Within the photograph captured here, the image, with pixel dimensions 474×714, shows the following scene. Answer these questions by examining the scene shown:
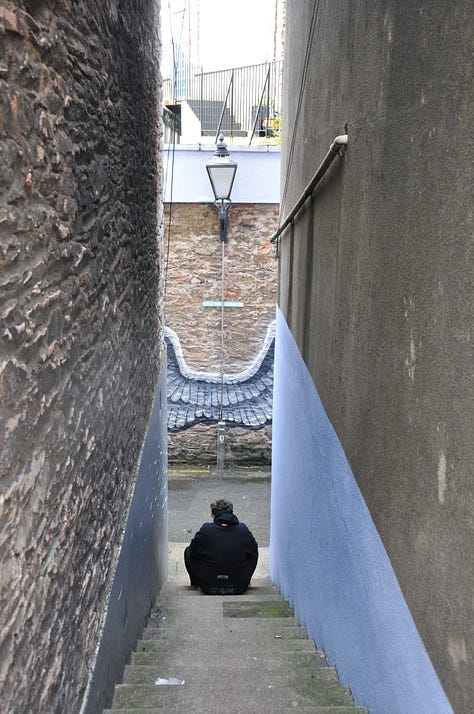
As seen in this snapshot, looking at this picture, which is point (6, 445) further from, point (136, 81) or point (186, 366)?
point (186, 366)

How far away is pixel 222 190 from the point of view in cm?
945

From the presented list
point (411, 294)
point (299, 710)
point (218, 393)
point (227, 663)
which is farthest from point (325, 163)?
point (218, 393)

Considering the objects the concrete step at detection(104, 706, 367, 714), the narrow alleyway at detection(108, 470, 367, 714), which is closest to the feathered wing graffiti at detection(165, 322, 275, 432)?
the narrow alleyway at detection(108, 470, 367, 714)

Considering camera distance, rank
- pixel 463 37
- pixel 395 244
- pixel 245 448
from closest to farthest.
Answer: pixel 463 37 < pixel 395 244 < pixel 245 448

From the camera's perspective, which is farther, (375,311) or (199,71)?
(199,71)

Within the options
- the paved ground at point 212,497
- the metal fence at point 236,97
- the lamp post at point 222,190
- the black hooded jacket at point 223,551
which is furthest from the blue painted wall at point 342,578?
the metal fence at point 236,97

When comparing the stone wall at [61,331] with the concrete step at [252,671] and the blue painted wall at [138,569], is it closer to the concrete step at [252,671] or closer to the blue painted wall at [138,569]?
the blue painted wall at [138,569]

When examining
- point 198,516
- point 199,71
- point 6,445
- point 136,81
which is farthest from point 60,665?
point 199,71

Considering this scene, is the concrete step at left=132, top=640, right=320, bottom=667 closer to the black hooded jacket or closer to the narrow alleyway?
the narrow alleyway

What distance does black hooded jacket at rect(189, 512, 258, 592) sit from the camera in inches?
227

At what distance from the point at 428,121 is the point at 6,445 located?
1487 mm

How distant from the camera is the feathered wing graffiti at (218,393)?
1109 centimetres

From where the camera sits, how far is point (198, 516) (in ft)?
32.3

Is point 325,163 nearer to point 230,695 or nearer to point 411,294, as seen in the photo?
point 411,294
